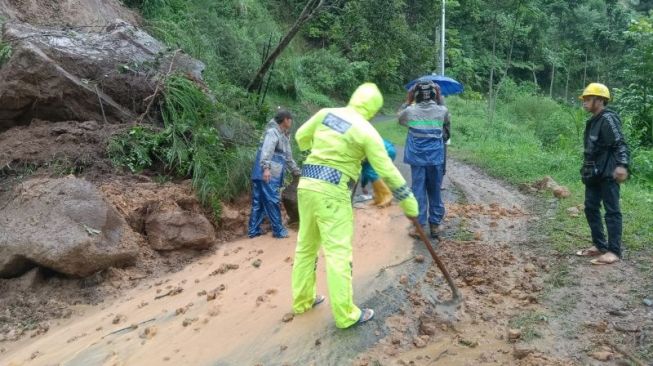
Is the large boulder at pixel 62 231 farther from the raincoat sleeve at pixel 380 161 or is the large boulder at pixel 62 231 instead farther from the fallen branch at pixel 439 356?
the fallen branch at pixel 439 356

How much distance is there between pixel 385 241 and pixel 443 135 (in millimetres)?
1357

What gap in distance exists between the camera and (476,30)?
26828 millimetres

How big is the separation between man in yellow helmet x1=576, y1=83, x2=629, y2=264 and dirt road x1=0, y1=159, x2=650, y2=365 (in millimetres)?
325

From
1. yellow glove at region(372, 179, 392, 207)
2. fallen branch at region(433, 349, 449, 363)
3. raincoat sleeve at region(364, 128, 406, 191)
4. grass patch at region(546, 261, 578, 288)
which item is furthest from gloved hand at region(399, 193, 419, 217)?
yellow glove at region(372, 179, 392, 207)

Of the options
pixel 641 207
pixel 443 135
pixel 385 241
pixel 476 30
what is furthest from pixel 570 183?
pixel 476 30

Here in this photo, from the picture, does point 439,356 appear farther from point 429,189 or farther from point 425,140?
point 425,140

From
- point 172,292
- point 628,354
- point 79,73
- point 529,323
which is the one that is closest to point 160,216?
point 172,292

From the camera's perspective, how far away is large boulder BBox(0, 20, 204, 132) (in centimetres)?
749

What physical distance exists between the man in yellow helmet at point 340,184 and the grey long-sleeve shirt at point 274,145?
238 cm

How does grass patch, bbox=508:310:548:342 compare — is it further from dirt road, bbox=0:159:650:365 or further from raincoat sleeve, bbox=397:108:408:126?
raincoat sleeve, bbox=397:108:408:126

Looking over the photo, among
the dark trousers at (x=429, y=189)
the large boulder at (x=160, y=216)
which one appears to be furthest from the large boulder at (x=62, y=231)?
the dark trousers at (x=429, y=189)

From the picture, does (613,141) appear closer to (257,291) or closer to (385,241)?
(385,241)

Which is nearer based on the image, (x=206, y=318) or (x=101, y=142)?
(x=206, y=318)

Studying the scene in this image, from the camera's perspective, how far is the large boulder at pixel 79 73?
7.49 metres
